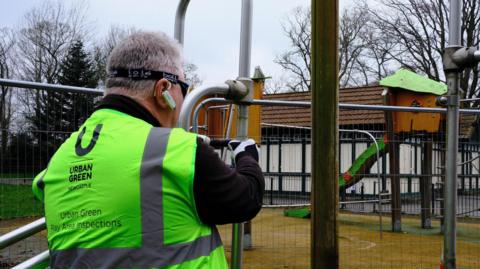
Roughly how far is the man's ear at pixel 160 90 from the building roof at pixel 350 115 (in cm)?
429

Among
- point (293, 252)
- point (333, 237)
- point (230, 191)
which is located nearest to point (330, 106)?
point (333, 237)

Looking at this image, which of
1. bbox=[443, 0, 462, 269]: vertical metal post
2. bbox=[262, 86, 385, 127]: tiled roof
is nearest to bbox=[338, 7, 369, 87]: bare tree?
bbox=[262, 86, 385, 127]: tiled roof

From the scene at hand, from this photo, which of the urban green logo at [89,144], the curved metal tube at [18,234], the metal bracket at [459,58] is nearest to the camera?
the urban green logo at [89,144]

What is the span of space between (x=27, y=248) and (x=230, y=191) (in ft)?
10.5

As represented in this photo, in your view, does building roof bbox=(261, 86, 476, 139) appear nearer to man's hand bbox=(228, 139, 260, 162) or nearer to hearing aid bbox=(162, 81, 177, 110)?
man's hand bbox=(228, 139, 260, 162)

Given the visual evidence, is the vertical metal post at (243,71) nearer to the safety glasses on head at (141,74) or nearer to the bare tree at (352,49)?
the safety glasses on head at (141,74)

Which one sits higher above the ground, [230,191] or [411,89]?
[411,89]

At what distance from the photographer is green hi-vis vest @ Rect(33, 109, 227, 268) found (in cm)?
143

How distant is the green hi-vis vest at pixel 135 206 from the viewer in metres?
1.43

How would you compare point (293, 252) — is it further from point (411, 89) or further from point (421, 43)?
point (421, 43)

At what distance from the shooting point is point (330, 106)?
9.29 feet

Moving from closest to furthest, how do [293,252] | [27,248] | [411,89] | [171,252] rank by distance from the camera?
[171,252]
[27,248]
[293,252]
[411,89]

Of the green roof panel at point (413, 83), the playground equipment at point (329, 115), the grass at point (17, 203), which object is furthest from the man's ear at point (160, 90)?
the green roof panel at point (413, 83)

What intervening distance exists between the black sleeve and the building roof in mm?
4342
